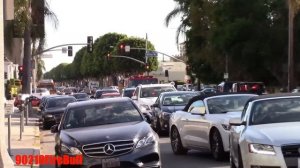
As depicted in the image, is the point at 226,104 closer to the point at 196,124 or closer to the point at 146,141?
the point at 196,124

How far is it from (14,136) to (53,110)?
6.53m

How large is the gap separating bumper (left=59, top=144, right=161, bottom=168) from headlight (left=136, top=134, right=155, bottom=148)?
7cm

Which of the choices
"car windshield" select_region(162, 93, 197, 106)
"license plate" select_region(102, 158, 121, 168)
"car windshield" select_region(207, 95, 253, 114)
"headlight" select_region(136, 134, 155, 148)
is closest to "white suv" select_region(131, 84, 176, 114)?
"car windshield" select_region(162, 93, 197, 106)

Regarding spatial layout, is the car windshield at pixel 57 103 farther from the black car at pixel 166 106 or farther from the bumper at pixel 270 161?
the bumper at pixel 270 161

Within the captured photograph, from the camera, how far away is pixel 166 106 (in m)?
24.5

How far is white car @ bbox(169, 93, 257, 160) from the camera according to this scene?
1563 cm

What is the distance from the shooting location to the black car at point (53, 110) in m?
32.0

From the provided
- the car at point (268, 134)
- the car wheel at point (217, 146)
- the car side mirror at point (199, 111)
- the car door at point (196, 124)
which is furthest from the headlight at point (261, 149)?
the car side mirror at point (199, 111)

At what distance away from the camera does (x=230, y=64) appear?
59.6 meters

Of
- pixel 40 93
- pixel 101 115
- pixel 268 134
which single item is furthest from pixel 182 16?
pixel 268 134

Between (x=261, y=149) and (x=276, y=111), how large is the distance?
1643 mm

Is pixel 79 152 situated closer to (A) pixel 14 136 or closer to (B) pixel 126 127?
(B) pixel 126 127

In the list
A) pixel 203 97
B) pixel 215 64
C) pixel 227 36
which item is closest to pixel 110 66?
pixel 215 64

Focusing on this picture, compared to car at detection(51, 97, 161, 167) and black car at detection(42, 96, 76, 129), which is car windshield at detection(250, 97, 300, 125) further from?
black car at detection(42, 96, 76, 129)
